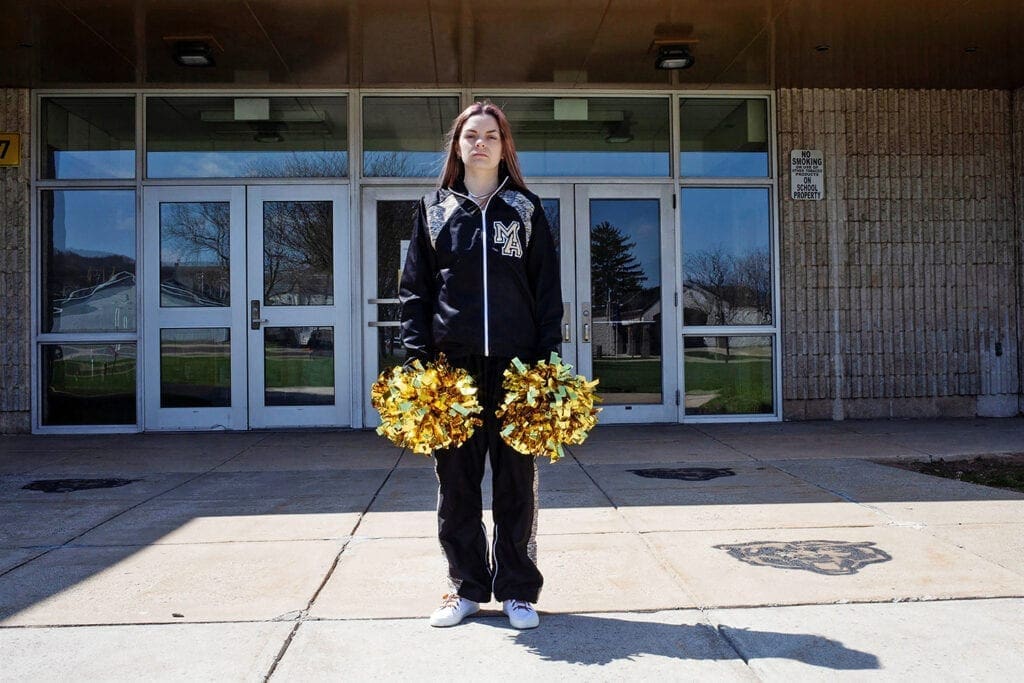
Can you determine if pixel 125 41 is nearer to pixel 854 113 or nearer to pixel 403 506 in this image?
pixel 403 506

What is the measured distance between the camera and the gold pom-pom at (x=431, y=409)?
8.91 feet

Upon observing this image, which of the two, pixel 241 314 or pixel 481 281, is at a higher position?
pixel 241 314

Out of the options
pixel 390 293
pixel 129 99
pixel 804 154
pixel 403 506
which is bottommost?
pixel 403 506

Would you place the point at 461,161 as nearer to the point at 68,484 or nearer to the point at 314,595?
the point at 314,595

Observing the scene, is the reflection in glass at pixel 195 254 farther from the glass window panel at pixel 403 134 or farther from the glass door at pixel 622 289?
the glass door at pixel 622 289

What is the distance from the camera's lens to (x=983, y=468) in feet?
19.6

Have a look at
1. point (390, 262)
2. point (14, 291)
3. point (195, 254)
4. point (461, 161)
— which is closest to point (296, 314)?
point (390, 262)

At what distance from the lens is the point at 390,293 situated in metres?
8.35

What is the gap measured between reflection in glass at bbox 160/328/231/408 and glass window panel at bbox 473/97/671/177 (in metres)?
3.79

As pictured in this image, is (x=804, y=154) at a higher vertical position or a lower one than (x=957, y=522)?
higher

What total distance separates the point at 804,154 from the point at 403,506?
6.31 metres

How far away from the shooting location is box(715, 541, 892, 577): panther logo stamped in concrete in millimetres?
3445

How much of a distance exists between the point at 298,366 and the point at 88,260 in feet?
8.23

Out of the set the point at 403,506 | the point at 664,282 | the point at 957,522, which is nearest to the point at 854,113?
the point at 664,282
